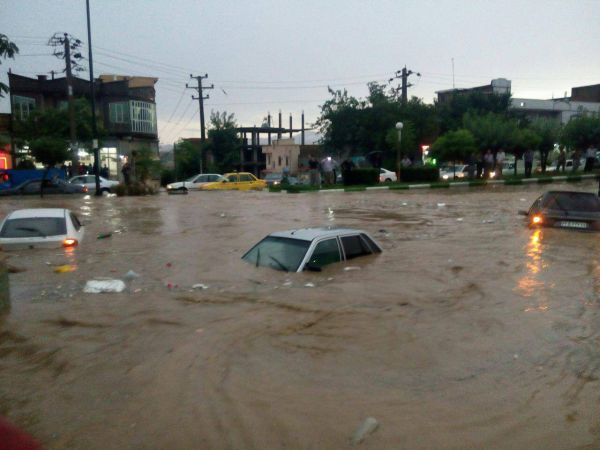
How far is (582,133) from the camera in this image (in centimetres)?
3981

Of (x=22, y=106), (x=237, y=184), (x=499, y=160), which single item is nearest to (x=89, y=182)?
(x=237, y=184)

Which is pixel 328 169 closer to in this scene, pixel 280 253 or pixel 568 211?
pixel 568 211

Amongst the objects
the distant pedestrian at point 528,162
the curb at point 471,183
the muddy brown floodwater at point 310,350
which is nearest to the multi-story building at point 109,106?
the curb at point 471,183

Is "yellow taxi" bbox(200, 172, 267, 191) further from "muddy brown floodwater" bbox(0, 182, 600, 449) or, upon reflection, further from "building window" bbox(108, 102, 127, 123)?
"muddy brown floodwater" bbox(0, 182, 600, 449)

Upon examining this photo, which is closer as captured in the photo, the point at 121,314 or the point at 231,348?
the point at 231,348

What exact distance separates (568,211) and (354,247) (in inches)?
254

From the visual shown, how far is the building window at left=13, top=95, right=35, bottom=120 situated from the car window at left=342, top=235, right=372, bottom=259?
129ft

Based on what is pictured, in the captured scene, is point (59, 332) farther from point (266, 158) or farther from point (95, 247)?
point (266, 158)

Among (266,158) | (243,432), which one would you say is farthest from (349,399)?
(266,158)

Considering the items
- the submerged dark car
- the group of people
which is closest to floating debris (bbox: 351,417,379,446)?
the submerged dark car

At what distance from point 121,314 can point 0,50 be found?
3.47 meters

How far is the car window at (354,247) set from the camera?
10383mm

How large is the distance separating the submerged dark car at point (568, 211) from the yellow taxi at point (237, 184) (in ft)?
73.9

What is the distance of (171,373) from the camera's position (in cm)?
606
